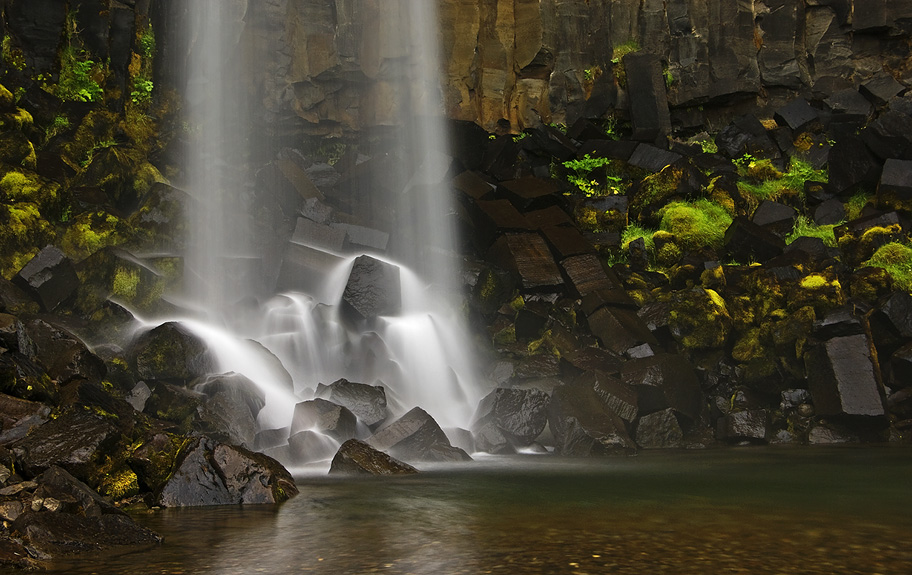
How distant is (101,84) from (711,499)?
19411 mm

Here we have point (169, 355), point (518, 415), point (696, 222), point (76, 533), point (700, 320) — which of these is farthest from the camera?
point (696, 222)

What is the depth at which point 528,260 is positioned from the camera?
55.6 ft

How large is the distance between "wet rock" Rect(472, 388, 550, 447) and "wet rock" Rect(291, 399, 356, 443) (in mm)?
2490

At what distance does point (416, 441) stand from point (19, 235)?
979cm

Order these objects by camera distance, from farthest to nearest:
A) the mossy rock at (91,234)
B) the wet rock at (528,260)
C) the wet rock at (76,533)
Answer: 1. the wet rock at (528,260)
2. the mossy rock at (91,234)
3. the wet rock at (76,533)

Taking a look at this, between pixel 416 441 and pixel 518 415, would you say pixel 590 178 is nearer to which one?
pixel 518 415

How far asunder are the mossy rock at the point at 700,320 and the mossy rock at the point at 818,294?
1316 millimetres

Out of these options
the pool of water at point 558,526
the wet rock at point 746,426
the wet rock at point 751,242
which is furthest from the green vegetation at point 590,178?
the pool of water at point 558,526

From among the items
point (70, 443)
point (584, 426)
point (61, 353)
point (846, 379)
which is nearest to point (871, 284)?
point (846, 379)

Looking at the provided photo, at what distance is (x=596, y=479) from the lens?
8406 millimetres

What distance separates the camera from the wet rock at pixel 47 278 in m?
13.1

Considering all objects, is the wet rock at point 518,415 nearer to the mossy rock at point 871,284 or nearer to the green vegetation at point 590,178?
the mossy rock at point 871,284

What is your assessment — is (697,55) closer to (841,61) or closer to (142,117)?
(841,61)

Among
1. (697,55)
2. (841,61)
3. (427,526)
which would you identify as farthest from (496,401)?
(841,61)
